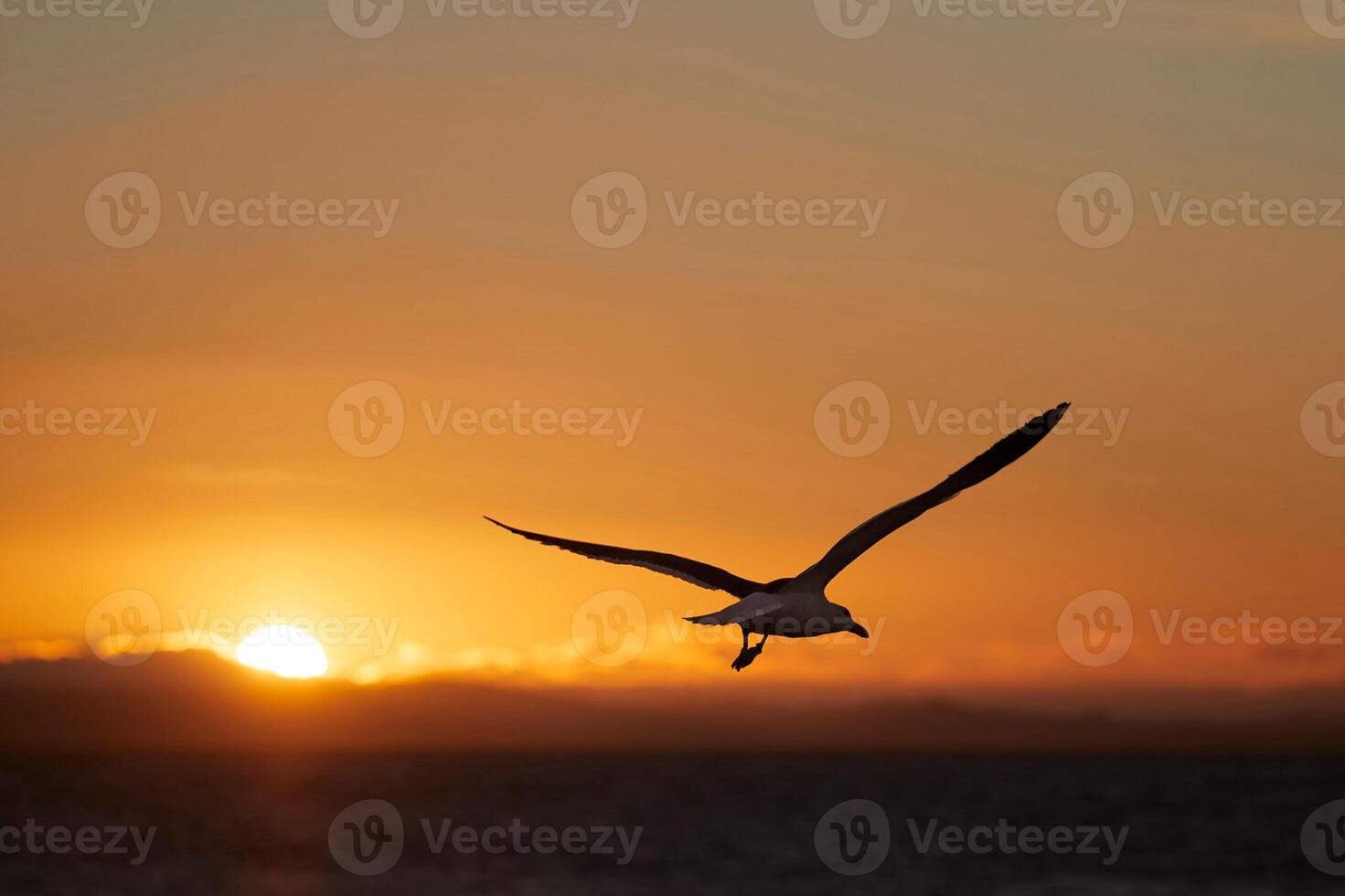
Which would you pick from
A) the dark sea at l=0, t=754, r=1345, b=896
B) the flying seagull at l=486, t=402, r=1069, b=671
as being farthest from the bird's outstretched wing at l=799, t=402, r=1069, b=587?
the dark sea at l=0, t=754, r=1345, b=896

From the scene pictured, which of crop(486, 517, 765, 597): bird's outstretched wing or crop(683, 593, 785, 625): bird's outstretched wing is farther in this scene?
crop(486, 517, 765, 597): bird's outstretched wing

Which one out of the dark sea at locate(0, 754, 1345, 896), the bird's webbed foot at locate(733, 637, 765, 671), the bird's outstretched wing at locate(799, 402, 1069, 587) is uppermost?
the dark sea at locate(0, 754, 1345, 896)

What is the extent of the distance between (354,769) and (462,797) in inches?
2084

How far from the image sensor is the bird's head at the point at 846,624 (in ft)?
70.4

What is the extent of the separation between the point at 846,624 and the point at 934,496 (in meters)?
1.97

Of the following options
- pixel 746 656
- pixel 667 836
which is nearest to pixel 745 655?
pixel 746 656

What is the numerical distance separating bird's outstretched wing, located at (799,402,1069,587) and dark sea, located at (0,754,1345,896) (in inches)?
1392

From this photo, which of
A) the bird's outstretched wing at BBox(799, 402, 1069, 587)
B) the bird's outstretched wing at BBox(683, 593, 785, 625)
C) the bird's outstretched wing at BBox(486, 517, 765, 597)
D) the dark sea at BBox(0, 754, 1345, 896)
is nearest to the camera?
the bird's outstretched wing at BBox(683, 593, 785, 625)

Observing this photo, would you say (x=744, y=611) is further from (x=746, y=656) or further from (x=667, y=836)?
(x=667, y=836)

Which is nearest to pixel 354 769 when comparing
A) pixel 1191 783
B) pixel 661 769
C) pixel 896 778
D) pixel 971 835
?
pixel 661 769

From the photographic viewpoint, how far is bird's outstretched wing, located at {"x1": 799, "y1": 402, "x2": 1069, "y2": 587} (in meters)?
20.9

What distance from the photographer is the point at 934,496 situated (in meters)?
21.0

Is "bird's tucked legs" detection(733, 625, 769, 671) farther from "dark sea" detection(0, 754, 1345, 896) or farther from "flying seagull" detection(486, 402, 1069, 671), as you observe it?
"dark sea" detection(0, 754, 1345, 896)

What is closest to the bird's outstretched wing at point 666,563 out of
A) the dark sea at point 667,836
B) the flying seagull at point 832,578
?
the flying seagull at point 832,578
